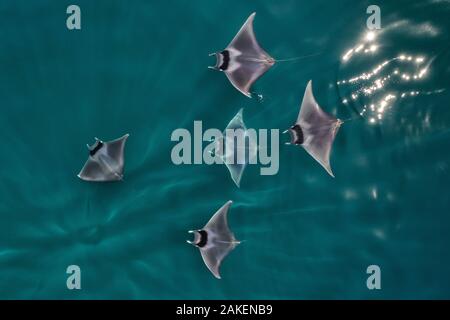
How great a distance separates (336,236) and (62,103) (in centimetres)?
421

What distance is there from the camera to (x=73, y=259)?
9.00 m

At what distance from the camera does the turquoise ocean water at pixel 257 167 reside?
903 centimetres

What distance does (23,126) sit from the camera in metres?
9.08

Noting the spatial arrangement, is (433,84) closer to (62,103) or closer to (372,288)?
(372,288)

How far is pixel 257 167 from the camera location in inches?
356

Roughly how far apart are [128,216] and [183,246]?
2.83ft

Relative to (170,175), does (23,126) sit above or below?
above

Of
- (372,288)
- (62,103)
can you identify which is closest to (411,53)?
(372,288)

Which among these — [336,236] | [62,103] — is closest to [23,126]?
[62,103]

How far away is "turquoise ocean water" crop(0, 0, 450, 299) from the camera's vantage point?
903cm

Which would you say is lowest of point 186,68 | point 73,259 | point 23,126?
point 73,259

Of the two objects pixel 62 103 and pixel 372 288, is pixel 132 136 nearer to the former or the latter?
pixel 62 103
